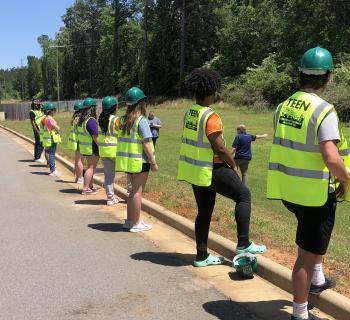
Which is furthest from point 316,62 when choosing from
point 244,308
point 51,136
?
point 51,136

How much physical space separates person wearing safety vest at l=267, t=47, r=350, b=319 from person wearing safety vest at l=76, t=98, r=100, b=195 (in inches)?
257

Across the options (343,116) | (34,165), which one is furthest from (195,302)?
(343,116)

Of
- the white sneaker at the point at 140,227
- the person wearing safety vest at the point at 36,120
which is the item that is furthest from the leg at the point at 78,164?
the person wearing safety vest at the point at 36,120

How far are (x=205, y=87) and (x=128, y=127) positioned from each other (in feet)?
6.69

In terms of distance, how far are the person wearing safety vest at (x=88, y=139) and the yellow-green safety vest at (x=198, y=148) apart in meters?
4.80

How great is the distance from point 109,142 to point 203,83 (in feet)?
13.2

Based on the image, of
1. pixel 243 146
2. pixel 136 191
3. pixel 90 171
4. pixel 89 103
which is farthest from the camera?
pixel 243 146

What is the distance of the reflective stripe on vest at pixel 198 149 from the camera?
17.1 ft

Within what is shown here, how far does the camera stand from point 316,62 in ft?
12.0

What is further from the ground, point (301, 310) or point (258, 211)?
point (301, 310)

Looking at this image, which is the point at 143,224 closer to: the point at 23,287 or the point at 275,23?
the point at 23,287

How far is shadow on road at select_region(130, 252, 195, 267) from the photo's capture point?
5789 millimetres

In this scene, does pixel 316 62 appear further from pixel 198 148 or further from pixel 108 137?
pixel 108 137

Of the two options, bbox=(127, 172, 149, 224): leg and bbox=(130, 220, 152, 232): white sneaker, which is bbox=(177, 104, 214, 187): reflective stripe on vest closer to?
bbox=(127, 172, 149, 224): leg
